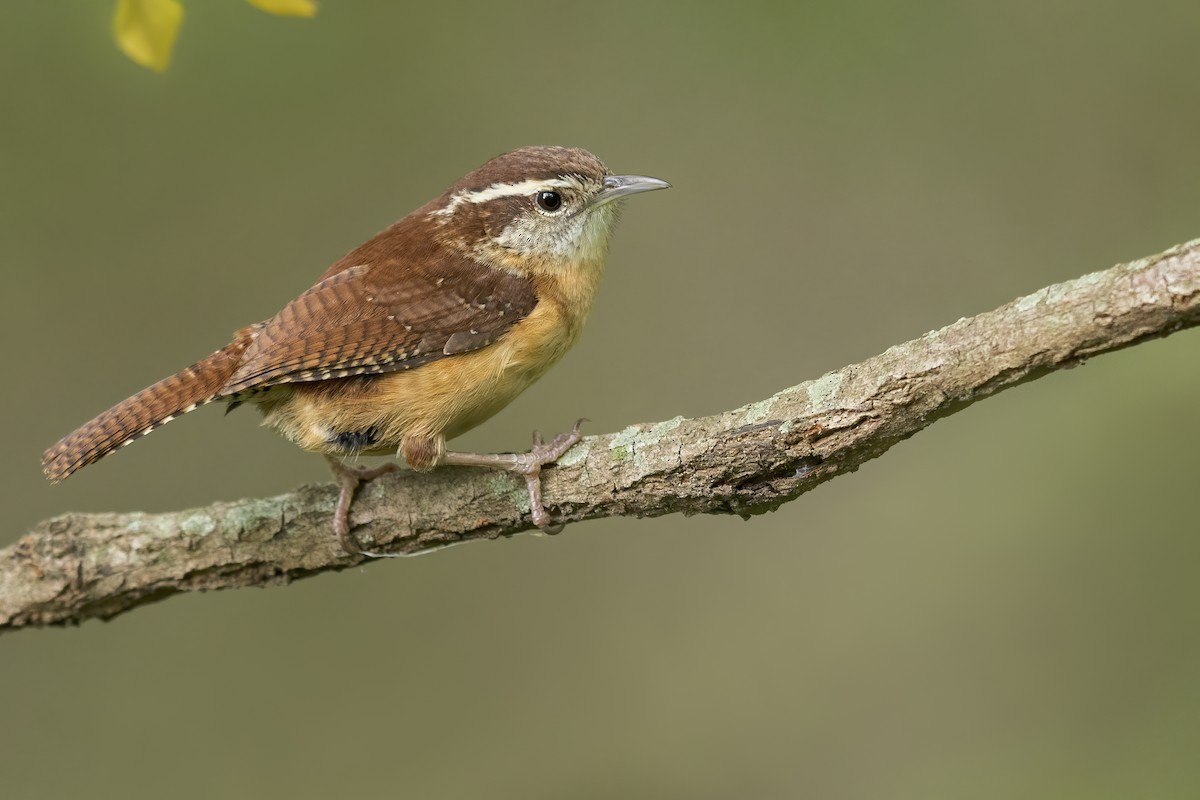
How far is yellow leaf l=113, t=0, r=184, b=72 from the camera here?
1.80 meters

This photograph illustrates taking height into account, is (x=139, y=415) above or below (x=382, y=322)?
below

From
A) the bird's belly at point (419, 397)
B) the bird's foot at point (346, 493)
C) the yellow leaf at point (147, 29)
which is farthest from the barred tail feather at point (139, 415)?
the yellow leaf at point (147, 29)

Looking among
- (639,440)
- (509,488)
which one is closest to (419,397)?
(509,488)

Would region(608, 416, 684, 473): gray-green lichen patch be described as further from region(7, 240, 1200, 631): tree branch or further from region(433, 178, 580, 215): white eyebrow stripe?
region(433, 178, 580, 215): white eyebrow stripe

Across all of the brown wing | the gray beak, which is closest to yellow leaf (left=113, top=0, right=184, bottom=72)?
the brown wing

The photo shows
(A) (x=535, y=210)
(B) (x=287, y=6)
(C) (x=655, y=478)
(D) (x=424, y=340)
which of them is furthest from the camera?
(A) (x=535, y=210)

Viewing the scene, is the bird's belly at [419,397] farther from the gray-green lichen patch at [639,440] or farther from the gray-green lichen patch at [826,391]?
the gray-green lichen patch at [826,391]

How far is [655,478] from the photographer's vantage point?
2855 millimetres

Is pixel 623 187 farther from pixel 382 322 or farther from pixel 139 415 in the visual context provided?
pixel 139 415

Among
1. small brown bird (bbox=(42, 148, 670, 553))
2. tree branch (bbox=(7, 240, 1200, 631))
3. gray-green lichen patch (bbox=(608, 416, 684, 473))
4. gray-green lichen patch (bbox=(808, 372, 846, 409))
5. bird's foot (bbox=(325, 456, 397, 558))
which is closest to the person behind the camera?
tree branch (bbox=(7, 240, 1200, 631))

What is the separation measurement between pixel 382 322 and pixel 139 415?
706mm

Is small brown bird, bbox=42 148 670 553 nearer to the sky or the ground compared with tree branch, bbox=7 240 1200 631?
nearer to the sky

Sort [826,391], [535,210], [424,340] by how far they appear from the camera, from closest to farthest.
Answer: [826,391] → [424,340] → [535,210]

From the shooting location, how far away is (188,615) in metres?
5.49
